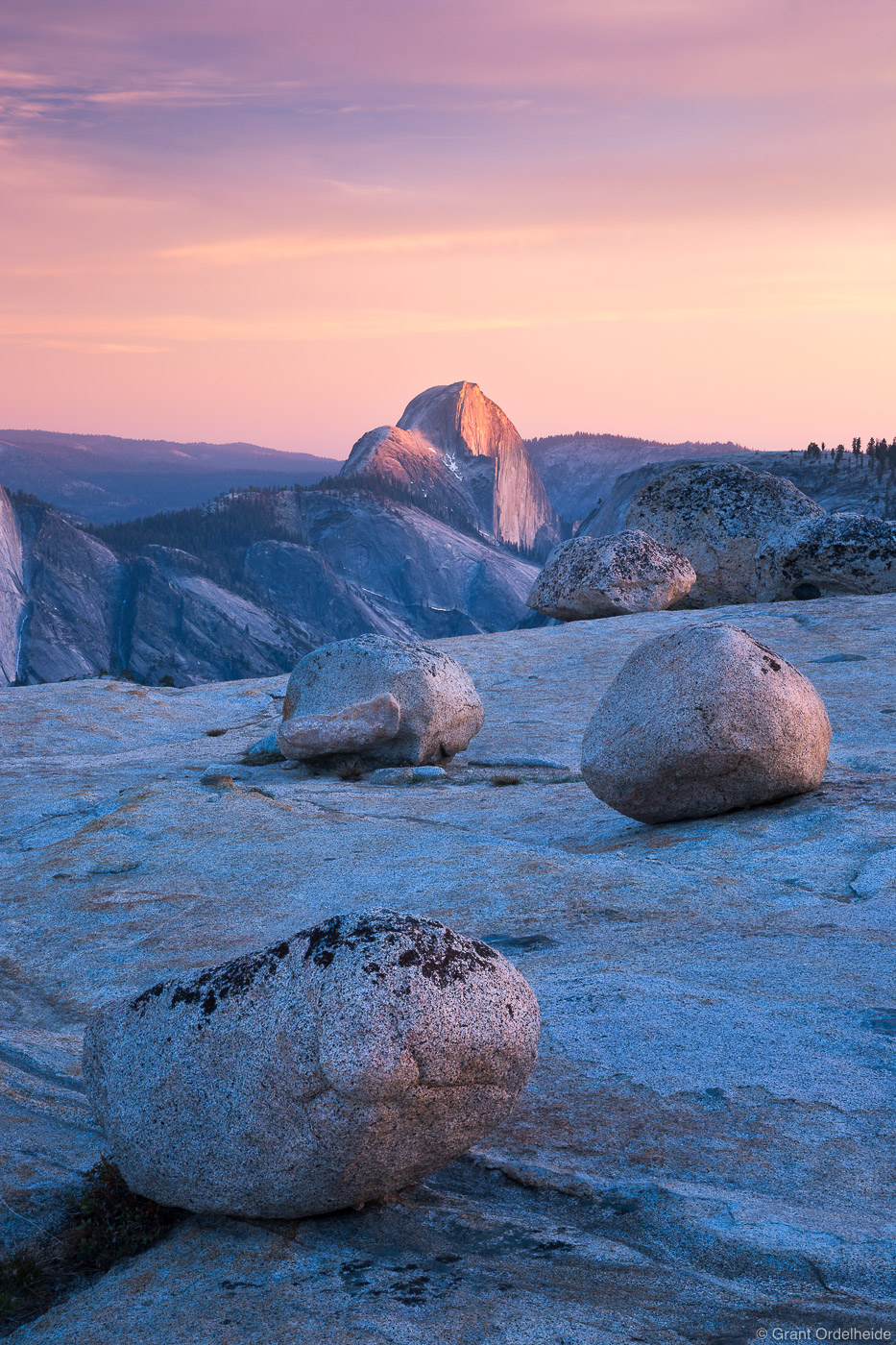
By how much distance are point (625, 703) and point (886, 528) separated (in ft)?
59.2

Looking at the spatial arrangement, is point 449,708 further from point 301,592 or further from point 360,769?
point 301,592

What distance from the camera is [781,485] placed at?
29.1 meters

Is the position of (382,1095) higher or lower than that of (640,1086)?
higher

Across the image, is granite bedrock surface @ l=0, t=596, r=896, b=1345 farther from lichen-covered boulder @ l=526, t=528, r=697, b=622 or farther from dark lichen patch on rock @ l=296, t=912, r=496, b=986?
lichen-covered boulder @ l=526, t=528, r=697, b=622

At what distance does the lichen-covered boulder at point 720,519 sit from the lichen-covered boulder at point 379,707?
14.2 metres

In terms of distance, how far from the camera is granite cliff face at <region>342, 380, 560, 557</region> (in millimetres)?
161500

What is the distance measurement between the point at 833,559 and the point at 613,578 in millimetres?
5167

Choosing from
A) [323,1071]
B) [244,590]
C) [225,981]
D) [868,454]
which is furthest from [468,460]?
[323,1071]

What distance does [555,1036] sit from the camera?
6039 millimetres

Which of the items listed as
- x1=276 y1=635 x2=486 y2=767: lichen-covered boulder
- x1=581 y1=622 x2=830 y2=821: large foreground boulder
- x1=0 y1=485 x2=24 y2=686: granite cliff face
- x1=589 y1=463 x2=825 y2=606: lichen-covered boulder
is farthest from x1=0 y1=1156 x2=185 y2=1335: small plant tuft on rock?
x1=0 y1=485 x2=24 y2=686: granite cliff face

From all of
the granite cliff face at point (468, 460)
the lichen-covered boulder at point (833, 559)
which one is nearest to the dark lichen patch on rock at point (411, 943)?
the lichen-covered boulder at point (833, 559)

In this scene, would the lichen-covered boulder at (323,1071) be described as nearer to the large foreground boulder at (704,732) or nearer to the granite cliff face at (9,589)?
the large foreground boulder at (704,732)

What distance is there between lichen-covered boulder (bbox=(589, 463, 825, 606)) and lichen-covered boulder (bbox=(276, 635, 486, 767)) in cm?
1423

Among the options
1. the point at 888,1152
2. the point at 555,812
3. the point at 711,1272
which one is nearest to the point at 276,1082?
the point at 711,1272
